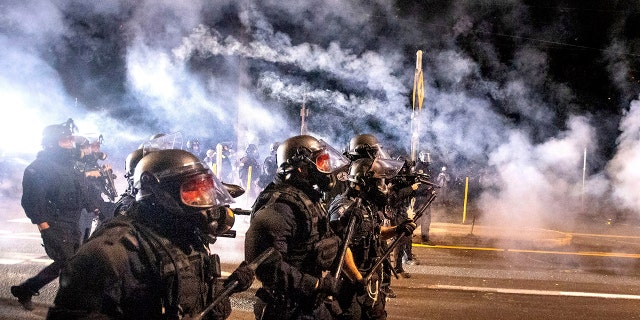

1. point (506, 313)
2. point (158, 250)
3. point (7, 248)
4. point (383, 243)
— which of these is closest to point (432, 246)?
point (506, 313)

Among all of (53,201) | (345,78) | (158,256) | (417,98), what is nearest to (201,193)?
(158,256)

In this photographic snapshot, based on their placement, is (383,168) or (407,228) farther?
(383,168)

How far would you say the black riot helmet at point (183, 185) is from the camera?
7.64ft

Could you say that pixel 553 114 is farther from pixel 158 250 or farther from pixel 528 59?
pixel 158 250

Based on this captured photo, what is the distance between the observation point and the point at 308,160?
3.46 metres

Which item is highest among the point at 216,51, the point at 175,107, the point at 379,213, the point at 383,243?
the point at 216,51

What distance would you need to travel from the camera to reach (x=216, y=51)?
1831 centimetres

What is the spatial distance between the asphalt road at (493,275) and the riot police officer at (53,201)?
1.61 feet

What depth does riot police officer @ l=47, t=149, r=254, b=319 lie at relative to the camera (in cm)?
189

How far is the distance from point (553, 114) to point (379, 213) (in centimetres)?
1715

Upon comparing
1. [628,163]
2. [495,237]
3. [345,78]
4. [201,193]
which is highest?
[345,78]

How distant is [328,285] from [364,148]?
10.9ft

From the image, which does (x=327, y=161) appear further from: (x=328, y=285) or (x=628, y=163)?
(x=628, y=163)

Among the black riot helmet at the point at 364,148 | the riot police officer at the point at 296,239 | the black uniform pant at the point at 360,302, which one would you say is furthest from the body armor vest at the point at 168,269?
the black riot helmet at the point at 364,148
